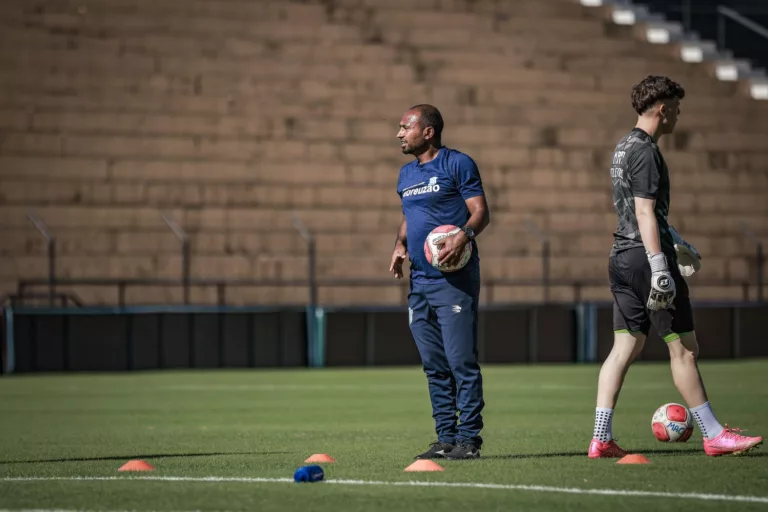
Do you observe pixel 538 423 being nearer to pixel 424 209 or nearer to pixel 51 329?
pixel 424 209

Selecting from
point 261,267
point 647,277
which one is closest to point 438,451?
point 647,277

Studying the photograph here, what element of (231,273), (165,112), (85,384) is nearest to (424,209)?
(85,384)

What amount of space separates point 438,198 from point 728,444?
212cm

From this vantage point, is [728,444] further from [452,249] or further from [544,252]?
[544,252]

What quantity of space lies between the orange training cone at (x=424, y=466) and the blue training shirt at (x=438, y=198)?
3.85 ft

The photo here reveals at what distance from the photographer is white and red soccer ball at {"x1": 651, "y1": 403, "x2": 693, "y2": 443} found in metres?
9.77

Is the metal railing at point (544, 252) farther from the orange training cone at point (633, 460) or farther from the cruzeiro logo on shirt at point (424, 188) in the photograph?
the orange training cone at point (633, 460)

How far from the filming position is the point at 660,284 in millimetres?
8164

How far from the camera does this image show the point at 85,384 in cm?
1895

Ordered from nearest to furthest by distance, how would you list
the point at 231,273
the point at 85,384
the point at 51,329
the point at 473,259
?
1. the point at 473,259
2. the point at 85,384
3. the point at 51,329
4. the point at 231,273

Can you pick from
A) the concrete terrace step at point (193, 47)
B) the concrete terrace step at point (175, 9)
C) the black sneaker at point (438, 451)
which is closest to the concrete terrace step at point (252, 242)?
the concrete terrace step at point (193, 47)

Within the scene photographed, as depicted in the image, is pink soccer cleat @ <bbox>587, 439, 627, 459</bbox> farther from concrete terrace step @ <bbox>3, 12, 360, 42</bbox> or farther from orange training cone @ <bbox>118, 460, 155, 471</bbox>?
concrete terrace step @ <bbox>3, 12, 360, 42</bbox>

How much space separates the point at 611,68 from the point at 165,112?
921 centimetres

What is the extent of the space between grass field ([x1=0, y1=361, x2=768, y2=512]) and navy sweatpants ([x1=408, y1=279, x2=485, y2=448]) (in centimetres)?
31
